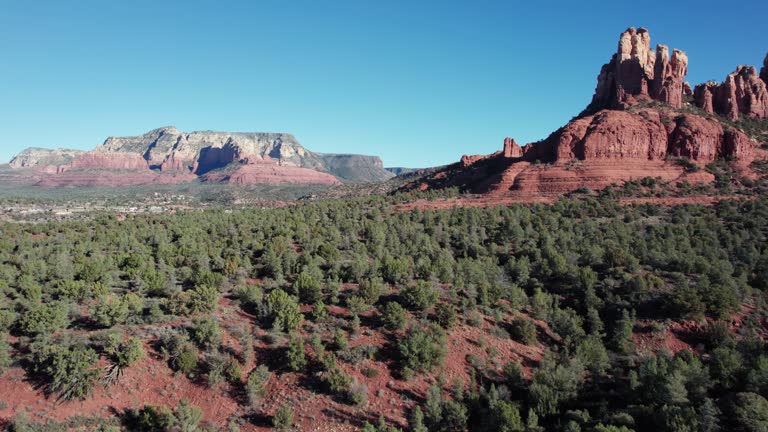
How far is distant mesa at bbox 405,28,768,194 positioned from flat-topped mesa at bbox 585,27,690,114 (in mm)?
159

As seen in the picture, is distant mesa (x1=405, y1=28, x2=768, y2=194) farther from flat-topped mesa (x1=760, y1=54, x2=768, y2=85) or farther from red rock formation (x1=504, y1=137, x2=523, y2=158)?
red rock formation (x1=504, y1=137, x2=523, y2=158)

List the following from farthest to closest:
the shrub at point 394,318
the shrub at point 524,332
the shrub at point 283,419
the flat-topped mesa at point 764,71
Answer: the flat-topped mesa at point 764,71
the shrub at point 524,332
the shrub at point 394,318
the shrub at point 283,419

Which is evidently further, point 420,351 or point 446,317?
point 446,317

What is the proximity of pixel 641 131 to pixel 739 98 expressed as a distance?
26.7 meters

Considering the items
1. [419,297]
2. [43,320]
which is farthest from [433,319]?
[43,320]

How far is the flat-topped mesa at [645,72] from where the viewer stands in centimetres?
7131

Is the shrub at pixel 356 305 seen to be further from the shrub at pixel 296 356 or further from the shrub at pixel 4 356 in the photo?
the shrub at pixel 4 356

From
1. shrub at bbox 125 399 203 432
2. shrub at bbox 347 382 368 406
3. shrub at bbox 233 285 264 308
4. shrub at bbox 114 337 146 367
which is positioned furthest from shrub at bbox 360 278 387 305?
shrub at bbox 114 337 146 367

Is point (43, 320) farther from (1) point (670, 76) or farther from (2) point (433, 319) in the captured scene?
(1) point (670, 76)

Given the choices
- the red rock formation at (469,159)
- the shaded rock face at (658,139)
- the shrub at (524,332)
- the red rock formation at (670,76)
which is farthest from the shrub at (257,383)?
the red rock formation at (469,159)

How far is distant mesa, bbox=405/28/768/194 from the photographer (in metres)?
63.3

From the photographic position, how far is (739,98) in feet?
239

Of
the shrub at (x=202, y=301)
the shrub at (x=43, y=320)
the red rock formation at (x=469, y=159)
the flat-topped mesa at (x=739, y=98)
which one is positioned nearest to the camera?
the shrub at (x=43, y=320)

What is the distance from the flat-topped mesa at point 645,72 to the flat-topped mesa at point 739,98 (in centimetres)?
526
